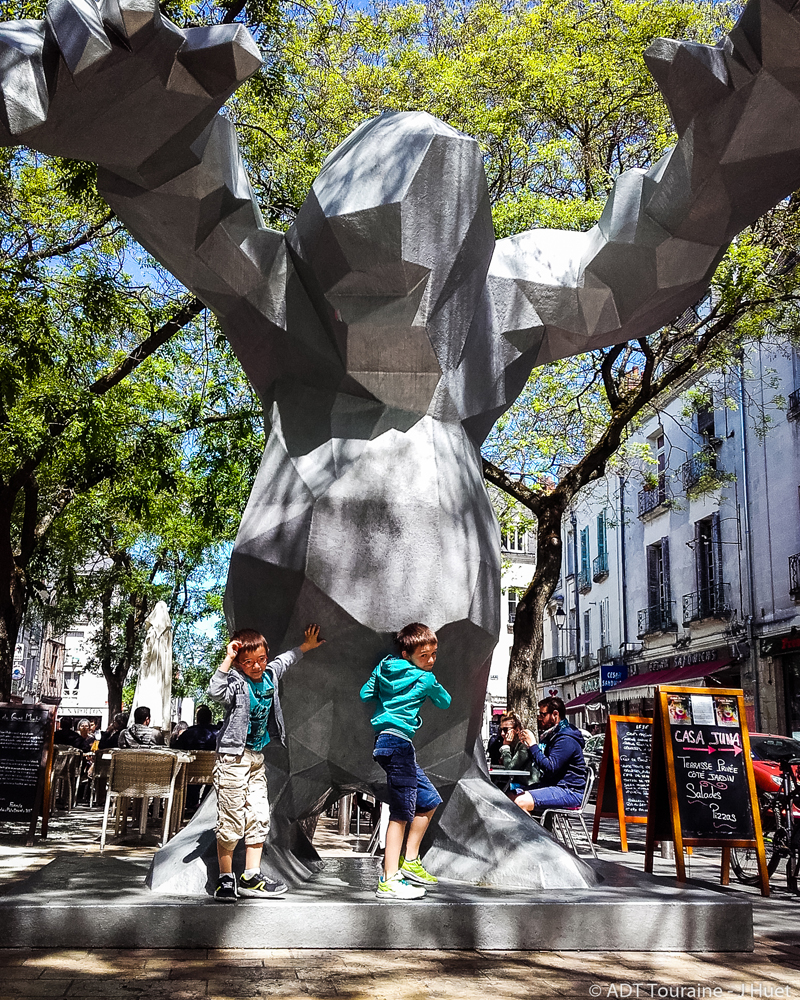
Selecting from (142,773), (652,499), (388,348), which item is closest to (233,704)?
(388,348)

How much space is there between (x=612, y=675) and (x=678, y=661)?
11.6 ft

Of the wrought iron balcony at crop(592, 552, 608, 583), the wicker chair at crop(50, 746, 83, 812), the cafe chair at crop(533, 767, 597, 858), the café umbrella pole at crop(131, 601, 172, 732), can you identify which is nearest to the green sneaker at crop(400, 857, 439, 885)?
the cafe chair at crop(533, 767, 597, 858)

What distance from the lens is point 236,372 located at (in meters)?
13.5

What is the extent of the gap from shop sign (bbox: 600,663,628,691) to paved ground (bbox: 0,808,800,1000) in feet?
83.6

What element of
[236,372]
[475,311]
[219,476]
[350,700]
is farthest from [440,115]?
[350,700]

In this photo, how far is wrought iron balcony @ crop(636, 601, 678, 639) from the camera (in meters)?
26.9

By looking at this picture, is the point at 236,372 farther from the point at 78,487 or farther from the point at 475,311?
the point at 475,311

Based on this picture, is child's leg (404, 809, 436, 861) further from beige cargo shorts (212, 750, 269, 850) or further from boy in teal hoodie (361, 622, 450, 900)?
beige cargo shorts (212, 750, 269, 850)

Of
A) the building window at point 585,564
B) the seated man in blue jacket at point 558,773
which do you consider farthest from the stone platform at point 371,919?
the building window at point 585,564

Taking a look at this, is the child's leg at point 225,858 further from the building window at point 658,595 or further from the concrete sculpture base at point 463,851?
the building window at point 658,595

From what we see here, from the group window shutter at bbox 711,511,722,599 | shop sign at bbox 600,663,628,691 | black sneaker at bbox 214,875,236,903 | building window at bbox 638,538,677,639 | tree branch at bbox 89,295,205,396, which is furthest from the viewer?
shop sign at bbox 600,663,628,691

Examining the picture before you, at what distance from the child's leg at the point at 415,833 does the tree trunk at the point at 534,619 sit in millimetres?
8050

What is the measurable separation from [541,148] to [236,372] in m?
4.61

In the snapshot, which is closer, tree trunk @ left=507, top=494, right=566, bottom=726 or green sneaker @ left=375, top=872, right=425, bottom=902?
green sneaker @ left=375, top=872, right=425, bottom=902
